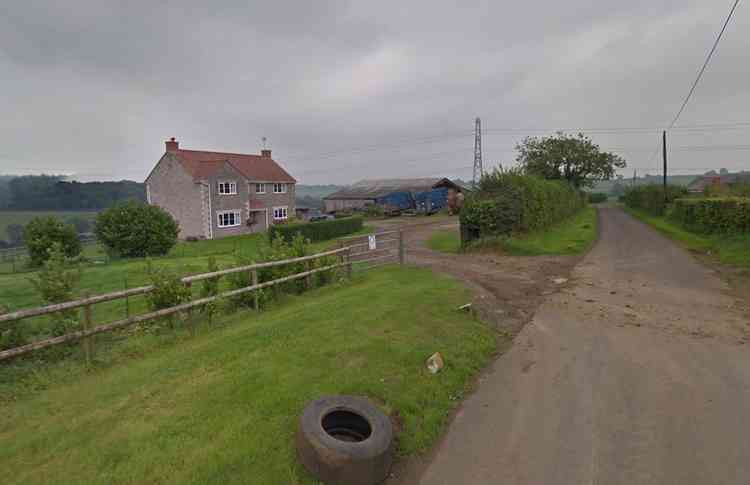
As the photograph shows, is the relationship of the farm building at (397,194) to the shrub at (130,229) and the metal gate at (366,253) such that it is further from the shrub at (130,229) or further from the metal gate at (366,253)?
the metal gate at (366,253)

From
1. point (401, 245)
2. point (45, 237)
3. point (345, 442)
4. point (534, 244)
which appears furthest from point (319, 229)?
point (345, 442)

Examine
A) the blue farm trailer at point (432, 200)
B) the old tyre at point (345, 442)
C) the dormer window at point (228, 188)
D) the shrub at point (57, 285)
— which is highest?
the dormer window at point (228, 188)

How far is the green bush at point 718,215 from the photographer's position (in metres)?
16.9

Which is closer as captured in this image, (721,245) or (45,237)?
(721,245)

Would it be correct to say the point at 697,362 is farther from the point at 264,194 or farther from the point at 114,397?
the point at 264,194

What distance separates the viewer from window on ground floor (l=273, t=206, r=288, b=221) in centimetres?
4815

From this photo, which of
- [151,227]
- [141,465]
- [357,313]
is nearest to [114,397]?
[141,465]

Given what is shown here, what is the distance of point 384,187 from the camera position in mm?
63906

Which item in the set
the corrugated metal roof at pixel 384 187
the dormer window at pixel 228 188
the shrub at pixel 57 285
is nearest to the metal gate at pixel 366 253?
the shrub at pixel 57 285

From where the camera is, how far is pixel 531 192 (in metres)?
20.5

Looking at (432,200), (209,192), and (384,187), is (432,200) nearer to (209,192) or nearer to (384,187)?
(384,187)

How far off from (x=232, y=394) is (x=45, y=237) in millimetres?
28828

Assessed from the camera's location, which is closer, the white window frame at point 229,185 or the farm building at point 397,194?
the white window frame at point 229,185

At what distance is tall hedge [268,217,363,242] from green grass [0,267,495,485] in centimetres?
2369
